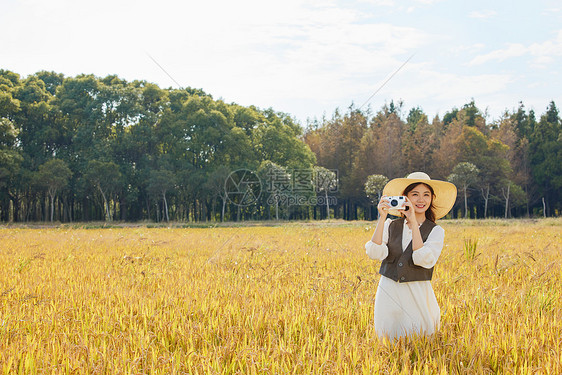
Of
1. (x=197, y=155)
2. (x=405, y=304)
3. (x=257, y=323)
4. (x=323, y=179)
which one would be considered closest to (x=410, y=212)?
(x=405, y=304)

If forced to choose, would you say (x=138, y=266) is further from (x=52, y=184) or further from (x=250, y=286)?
(x=52, y=184)

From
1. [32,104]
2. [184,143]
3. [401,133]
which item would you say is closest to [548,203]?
[401,133]

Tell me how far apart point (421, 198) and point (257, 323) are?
200 cm

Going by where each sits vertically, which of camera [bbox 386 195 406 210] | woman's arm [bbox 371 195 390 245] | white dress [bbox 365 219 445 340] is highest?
camera [bbox 386 195 406 210]

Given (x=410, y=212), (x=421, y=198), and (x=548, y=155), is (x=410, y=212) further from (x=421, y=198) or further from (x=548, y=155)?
(x=548, y=155)

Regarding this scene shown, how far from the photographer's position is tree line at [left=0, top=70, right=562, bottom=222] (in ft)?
135

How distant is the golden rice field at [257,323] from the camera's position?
3078mm

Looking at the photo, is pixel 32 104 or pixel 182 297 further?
pixel 32 104

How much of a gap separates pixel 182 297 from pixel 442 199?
11.1 feet

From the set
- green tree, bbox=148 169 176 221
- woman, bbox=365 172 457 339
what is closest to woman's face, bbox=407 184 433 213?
woman, bbox=365 172 457 339

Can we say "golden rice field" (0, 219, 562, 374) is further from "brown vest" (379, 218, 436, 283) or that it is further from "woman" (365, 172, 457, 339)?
"brown vest" (379, 218, 436, 283)

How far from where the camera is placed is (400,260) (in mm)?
3469

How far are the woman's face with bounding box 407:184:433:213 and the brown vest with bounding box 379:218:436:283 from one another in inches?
5.4

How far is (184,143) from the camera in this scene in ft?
148
